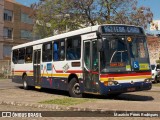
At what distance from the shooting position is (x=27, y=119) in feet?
34.5

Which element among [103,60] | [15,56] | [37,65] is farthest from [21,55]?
[103,60]

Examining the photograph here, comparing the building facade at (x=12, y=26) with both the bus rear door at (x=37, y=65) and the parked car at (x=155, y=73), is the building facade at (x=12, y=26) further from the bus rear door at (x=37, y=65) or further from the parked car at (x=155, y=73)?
the bus rear door at (x=37, y=65)

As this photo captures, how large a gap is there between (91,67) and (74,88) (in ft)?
6.69

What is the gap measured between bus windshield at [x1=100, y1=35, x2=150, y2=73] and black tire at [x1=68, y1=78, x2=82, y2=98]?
2520mm

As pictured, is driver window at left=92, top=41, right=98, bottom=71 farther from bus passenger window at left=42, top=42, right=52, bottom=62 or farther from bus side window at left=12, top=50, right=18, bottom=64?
bus side window at left=12, top=50, right=18, bottom=64

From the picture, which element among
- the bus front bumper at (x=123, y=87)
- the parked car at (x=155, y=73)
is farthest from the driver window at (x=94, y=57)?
the parked car at (x=155, y=73)

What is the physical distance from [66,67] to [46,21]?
21.4 meters

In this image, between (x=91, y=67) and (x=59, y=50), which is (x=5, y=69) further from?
(x=91, y=67)

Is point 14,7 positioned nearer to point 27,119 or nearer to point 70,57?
point 70,57

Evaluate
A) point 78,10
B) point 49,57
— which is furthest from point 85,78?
point 78,10

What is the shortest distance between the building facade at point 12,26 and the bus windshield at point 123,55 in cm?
4996

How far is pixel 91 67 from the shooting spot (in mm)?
15062

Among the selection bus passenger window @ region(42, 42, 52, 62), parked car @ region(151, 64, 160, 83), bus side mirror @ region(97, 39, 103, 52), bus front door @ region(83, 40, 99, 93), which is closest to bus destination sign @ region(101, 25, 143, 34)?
bus side mirror @ region(97, 39, 103, 52)

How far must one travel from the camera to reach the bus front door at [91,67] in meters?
14.7
